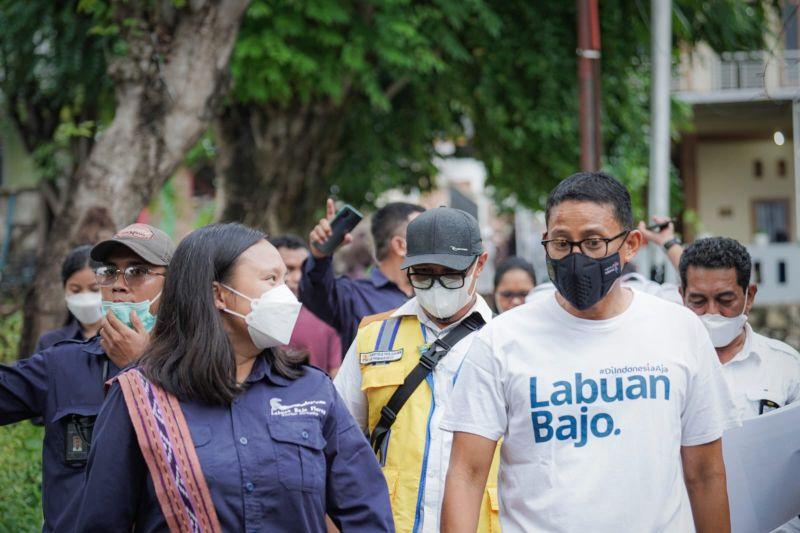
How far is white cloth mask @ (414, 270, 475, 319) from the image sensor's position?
13.9 ft

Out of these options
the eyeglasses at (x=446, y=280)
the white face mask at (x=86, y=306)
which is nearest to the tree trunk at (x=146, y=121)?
the white face mask at (x=86, y=306)

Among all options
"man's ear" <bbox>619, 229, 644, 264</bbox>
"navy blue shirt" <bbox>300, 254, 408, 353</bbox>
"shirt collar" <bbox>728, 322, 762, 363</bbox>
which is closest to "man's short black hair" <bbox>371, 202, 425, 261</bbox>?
"navy blue shirt" <bbox>300, 254, 408, 353</bbox>

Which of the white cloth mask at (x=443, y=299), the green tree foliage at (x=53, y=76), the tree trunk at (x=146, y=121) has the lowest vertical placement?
the white cloth mask at (x=443, y=299)

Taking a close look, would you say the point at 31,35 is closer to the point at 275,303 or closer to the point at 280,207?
the point at 280,207

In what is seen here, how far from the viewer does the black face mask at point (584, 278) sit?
3248mm

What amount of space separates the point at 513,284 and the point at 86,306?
2.85 meters

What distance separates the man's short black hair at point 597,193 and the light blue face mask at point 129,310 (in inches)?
63.8

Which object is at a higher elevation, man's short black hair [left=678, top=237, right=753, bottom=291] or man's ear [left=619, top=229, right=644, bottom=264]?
man's ear [left=619, top=229, right=644, bottom=264]

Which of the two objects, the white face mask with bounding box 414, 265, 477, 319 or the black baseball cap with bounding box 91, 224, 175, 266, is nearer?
the black baseball cap with bounding box 91, 224, 175, 266

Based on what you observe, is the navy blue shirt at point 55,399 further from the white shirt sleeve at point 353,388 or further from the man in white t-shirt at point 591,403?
the man in white t-shirt at point 591,403

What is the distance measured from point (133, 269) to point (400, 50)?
796cm

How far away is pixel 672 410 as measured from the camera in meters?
3.22

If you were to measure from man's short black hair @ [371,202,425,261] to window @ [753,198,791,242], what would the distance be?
26618 millimetres

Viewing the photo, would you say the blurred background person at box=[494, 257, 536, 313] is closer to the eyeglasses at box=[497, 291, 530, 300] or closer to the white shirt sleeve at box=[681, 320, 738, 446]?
the eyeglasses at box=[497, 291, 530, 300]
